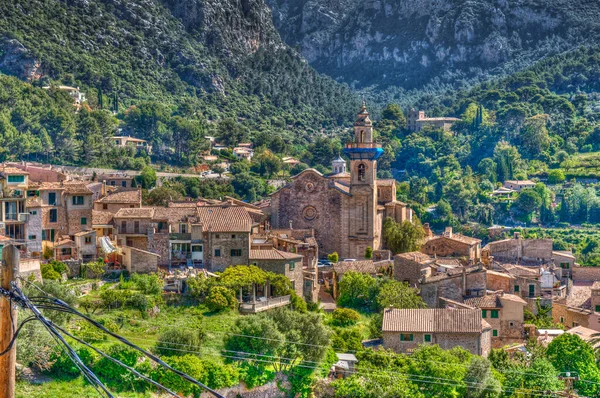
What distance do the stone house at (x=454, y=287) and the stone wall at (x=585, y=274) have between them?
625 inches

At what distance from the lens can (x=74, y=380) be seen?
34094 millimetres

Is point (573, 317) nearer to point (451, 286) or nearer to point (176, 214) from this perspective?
point (451, 286)

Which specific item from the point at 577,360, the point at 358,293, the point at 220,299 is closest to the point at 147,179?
the point at 358,293

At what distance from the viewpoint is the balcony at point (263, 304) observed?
41.4 meters

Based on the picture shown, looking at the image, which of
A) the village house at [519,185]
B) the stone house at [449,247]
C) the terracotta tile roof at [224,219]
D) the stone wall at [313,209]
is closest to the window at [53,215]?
the terracotta tile roof at [224,219]

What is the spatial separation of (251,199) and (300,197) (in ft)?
62.9

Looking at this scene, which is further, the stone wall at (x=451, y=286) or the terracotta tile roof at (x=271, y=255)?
the stone wall at (x=451, y=286)

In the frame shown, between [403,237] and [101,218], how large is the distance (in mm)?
17734

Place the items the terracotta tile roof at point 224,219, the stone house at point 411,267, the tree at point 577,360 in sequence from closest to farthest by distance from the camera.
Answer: the tree at point 577,360 → the terracotta tile roof at point 224,219 → the stone house at point 411,267

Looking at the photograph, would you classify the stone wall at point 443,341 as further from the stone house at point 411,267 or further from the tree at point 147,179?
the tree at point 147,179

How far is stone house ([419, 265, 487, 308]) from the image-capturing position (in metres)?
47.4

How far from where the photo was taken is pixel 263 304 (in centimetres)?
4184

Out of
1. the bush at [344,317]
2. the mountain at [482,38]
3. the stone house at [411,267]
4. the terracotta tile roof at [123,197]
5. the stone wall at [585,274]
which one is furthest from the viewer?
the mountain at [482,38]

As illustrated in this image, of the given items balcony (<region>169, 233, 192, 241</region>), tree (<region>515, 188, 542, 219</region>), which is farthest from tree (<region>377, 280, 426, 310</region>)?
tree (<region>515, 188, 542, 219</region>)
